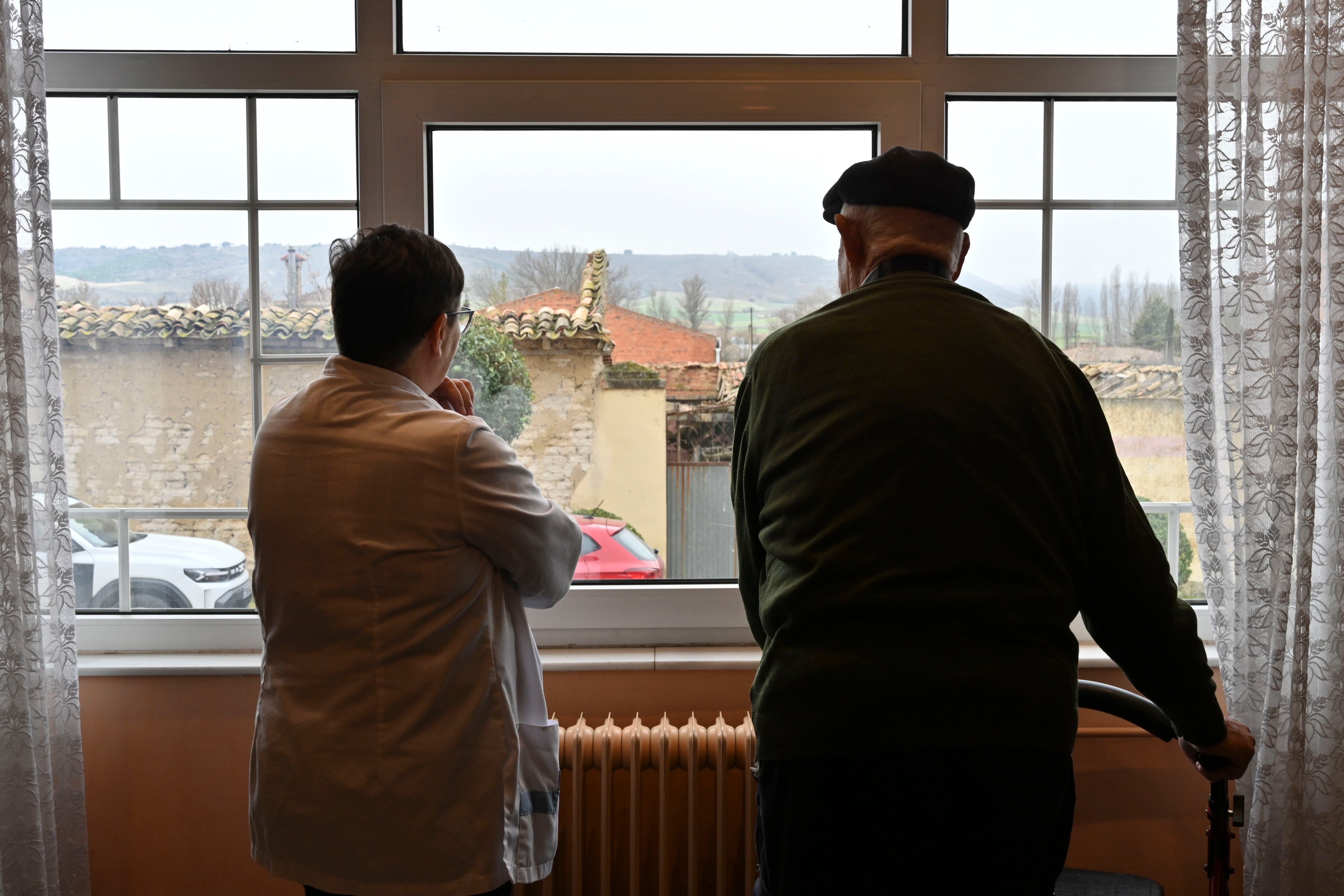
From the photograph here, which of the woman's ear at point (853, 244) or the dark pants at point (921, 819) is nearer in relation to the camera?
the dark pants at point (921, 819)

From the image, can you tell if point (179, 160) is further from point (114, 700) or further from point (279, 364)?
point (114, 700)

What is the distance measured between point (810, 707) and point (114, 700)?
153cm

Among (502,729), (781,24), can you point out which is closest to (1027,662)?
(502,729)

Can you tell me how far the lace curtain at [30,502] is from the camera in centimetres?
→ 155

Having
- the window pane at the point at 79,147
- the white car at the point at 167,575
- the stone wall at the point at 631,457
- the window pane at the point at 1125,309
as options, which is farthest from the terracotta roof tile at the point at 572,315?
the window pane at the point at 1125,309

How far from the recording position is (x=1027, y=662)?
91cm

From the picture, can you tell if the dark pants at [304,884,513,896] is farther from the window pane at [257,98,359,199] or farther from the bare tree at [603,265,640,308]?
the window pane at [257,98,359,199]

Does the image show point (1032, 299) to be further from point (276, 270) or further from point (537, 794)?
point (276, 270)

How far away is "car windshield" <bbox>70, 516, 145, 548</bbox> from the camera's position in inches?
72.6

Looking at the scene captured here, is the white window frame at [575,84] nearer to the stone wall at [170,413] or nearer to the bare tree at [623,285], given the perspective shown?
the stone wall at [170,413]

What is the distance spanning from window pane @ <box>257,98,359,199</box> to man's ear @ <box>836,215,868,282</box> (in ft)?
Answer: 3.84

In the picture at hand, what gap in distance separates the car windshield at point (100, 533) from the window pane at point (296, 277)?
501mm

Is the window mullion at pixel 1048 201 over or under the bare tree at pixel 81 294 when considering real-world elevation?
over

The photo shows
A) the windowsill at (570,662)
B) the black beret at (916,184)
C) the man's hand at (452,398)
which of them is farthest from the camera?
the windowsill at (570,662)
